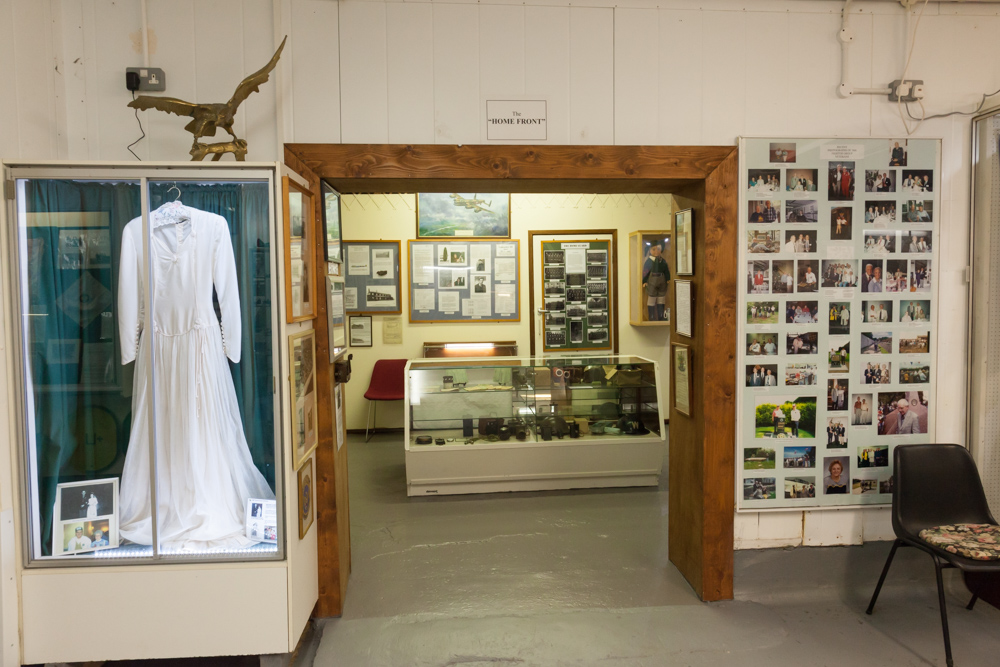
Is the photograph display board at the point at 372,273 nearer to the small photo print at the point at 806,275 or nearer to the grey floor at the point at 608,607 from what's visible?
the grey floor at the point at 608,607

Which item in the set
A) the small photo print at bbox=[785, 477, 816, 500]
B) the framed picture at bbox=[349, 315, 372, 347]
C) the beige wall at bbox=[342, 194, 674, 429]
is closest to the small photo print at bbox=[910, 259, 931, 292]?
the small photo print at bbox=[785, 477, 816, 500]

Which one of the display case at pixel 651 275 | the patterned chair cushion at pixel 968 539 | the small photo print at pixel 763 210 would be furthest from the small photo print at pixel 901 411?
the display case at pixel 651 275

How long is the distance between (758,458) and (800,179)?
148 centimetres

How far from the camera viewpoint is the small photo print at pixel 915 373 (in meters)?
3.36

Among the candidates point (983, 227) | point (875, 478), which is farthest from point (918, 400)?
point (983, 227)

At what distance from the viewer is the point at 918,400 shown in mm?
3369

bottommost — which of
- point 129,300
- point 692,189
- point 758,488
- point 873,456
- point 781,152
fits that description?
point 758,488

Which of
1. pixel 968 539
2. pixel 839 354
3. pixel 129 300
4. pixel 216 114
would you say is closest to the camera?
pixel 129 300

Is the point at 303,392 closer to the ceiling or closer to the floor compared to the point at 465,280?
closer to the floor

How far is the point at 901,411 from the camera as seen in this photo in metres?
3.37

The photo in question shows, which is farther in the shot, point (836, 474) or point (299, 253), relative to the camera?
point (836, 474)

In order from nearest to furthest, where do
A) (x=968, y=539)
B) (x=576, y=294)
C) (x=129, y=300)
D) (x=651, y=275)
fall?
(x=129, y=300)
(x=968, y=539)
(x=651, y=275)
(x=576, y=294)

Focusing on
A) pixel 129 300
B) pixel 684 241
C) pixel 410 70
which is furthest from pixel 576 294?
pixel 129 300

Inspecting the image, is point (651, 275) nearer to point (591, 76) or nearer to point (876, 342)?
point (876, 342)
